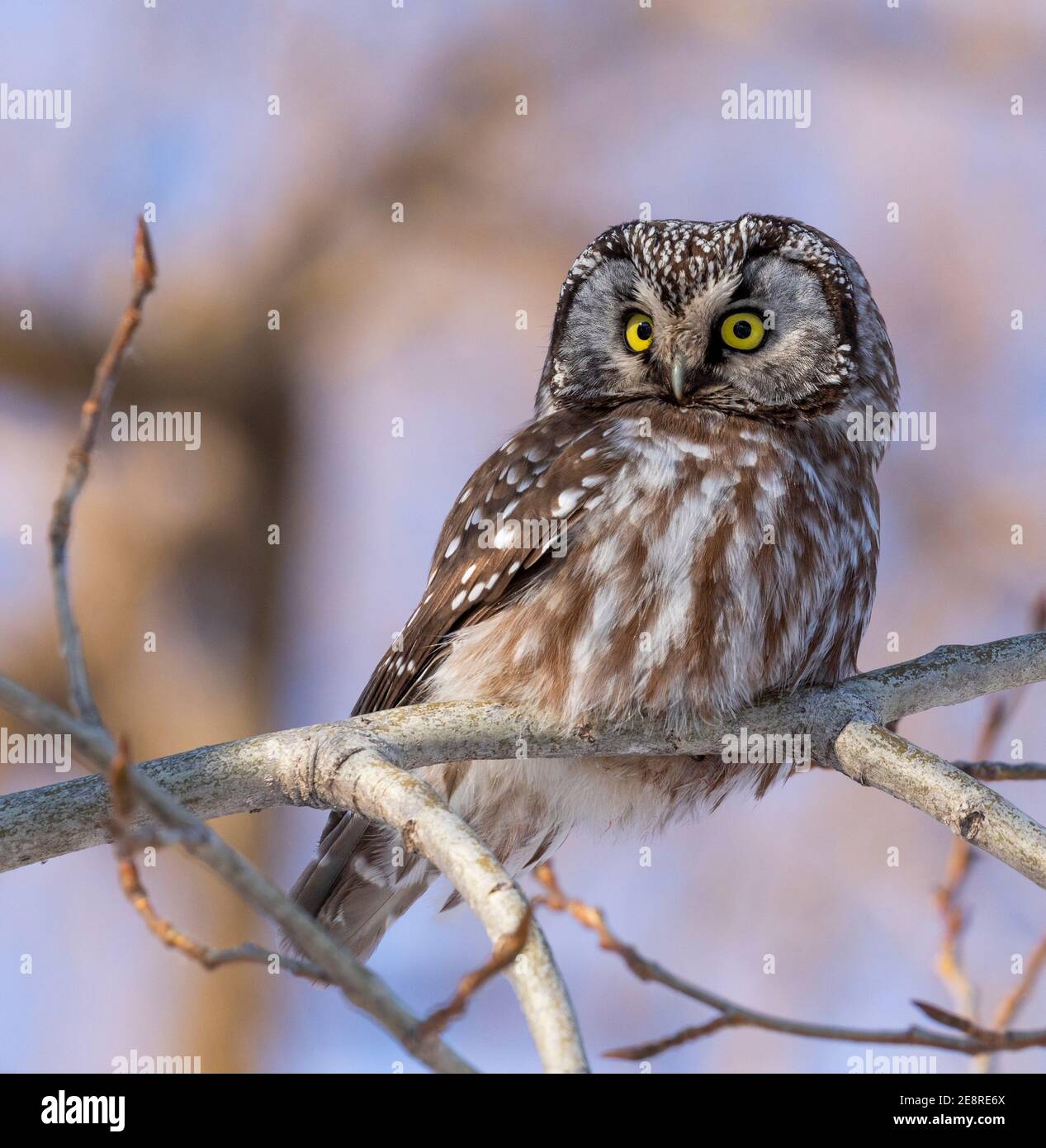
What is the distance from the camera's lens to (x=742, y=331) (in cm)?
417

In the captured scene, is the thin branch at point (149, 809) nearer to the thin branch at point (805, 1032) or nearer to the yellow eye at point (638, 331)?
the thin branch at point (805, 1032)

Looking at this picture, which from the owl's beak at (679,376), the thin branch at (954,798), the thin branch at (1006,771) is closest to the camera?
the thin branch at (954,798)

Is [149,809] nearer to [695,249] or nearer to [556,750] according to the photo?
[556,750]

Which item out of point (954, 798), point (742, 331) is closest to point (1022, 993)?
point (954, 798)

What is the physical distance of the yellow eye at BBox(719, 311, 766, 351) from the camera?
4.13 metres

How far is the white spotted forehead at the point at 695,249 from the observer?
4.12 metres

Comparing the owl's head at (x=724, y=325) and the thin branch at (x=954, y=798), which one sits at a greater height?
the owl's head at (x=724, y=325)

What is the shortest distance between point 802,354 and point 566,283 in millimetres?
883

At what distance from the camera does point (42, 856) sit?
271 centimetres

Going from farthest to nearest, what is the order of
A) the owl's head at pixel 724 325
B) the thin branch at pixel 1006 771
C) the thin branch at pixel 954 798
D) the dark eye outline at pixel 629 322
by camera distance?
the dark eye outline at pixel 629 322 < the owl's head at pixel 724 325 < the thin branch at pixel 1006 771 < the thin branch at pixel 954 798

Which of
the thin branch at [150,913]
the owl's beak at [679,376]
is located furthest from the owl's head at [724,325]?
the thin branch at [150,913]

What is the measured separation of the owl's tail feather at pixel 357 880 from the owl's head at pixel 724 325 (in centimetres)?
158

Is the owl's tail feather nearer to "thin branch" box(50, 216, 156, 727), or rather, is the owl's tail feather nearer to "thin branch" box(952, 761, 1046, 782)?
"thin branch" box(952, 761, 1046, 782)

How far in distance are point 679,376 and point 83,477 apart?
93.4 inches
